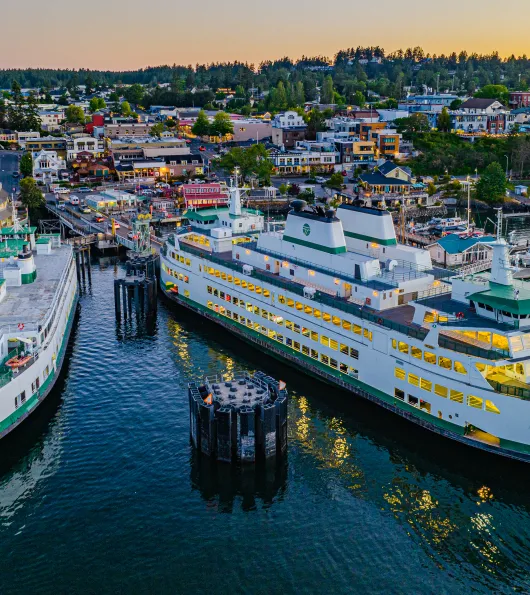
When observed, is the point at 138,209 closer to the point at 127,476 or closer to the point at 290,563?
the point at 127,476

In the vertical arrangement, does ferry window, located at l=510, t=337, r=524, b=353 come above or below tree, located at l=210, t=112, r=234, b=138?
below

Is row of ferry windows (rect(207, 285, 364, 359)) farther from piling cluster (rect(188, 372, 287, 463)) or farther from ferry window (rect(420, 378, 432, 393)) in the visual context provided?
piling cluster (rect(188, 372, 287, 463))

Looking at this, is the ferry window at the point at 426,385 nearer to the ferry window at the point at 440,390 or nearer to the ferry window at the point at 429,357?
the ferry window at the point at 440,390

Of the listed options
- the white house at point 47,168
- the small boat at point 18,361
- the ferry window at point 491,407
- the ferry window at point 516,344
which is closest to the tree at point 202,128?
the white house at point 47,168

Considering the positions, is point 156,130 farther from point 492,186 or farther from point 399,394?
point 399,394

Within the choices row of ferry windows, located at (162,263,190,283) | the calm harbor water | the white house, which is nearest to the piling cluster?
the calm harbor water

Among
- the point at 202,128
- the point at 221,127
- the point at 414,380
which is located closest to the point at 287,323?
the point at 414,380

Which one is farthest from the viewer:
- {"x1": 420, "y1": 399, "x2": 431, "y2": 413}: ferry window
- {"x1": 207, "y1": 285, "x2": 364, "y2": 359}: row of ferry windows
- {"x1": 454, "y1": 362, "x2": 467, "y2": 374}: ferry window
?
{"x1": 207, "y1": 285, "x2": 364, "y2": 359}: row of ferry windows
